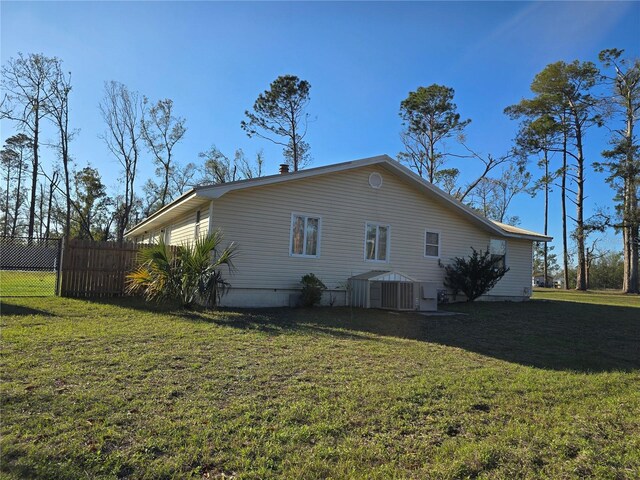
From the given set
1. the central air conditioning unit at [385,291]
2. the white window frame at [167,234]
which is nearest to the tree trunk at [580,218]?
the central air conditioning unit at [385,291]

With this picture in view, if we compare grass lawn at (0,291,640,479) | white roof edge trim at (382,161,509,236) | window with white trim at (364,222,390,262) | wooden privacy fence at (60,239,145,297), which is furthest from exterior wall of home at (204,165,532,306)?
grass lawn at (0,291,640,479)

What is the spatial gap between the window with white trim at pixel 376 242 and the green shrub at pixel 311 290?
2.34 metres

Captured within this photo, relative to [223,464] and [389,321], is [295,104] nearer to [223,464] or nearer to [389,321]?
[389,321]

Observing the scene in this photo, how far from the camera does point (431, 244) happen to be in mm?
14664

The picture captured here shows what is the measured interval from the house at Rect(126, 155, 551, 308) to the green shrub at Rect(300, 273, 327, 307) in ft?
1.40

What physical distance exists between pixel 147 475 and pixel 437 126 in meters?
32.0

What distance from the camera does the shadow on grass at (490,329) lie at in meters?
6.50

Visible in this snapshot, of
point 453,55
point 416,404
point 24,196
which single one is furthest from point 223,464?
point 24,196

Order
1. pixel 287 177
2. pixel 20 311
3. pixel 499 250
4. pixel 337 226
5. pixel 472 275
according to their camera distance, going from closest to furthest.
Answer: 1. pixel 20 311
2. pixel 287 177
3. pixel 337 226
4. pixel 472 275
5. pixel 499 250

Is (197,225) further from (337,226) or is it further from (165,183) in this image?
(165,183)

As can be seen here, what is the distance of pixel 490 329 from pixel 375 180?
6.12m

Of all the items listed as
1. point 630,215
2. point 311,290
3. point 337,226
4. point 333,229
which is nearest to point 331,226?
point 333,229

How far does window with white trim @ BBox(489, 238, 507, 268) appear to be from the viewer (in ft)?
53.9

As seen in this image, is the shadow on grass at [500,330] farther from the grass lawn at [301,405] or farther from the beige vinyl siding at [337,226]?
the beige vinyl siding at [337,226]
